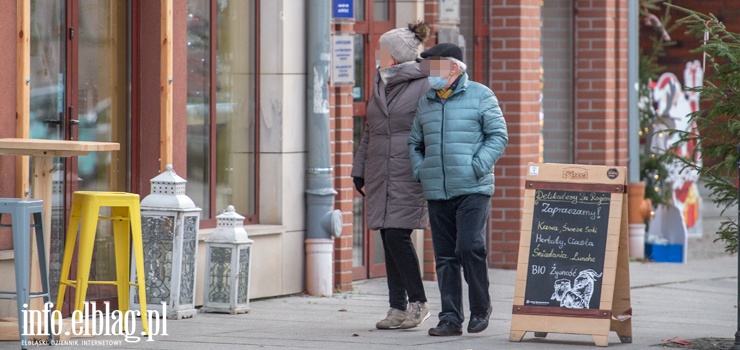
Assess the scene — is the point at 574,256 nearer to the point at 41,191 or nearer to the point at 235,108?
the point at 41,191

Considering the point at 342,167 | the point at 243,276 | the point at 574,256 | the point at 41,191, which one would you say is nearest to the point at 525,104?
the point at 342,167

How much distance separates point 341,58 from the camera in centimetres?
1198

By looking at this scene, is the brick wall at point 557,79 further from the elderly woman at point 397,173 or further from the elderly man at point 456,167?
the elderly man at point 456,167

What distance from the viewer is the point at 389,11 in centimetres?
1301

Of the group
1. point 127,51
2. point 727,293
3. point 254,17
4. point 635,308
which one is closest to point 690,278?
point 727,293

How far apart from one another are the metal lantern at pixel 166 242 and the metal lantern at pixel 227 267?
390mm

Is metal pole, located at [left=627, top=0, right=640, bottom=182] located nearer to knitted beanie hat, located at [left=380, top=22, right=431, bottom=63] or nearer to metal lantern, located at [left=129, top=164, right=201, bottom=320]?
knitted beanie hat, located at [left=380, top=22, right=431, bottom=63]

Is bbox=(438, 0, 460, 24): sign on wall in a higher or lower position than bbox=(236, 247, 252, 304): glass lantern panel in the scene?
higher

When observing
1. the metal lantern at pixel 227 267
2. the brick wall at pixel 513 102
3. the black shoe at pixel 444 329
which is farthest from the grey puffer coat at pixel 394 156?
the brick wall at pixel 513 102

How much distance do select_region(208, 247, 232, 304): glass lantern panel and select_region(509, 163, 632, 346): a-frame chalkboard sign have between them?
224 centimetres

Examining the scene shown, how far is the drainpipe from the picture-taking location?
11641mm

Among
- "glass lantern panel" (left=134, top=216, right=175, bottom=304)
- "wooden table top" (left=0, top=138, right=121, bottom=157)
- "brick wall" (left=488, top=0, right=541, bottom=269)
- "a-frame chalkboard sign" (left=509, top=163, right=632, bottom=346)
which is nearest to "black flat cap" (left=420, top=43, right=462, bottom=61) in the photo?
"a-frame chalkboard sign" (left=509, top=163, right=632, bottom=346)

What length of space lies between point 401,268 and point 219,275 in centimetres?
149

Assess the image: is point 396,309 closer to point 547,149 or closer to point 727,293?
point 727,293
